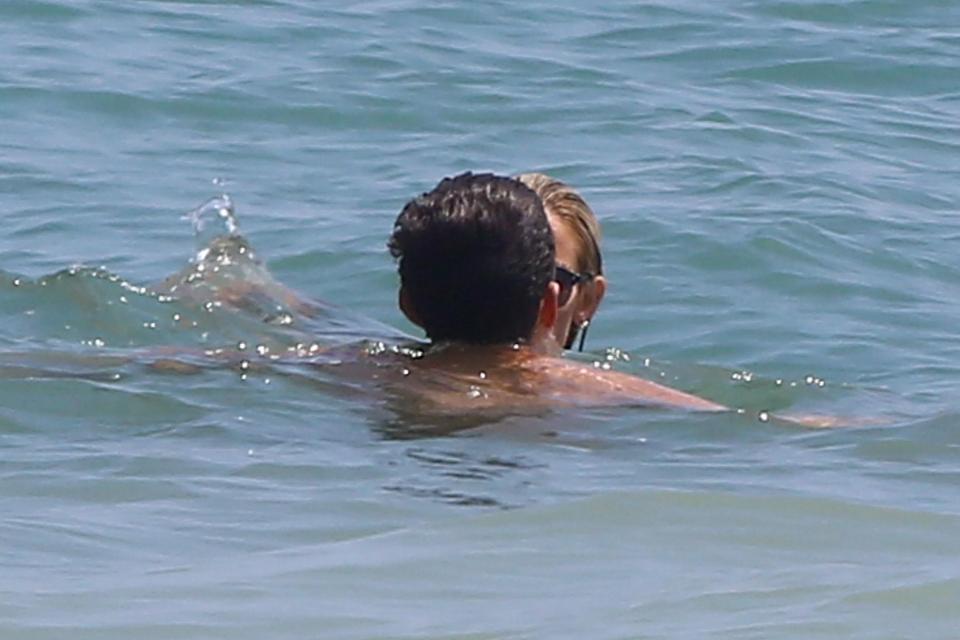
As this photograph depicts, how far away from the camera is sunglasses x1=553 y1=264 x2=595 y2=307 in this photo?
6.05 metres

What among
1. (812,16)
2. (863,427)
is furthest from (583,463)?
(812,16)

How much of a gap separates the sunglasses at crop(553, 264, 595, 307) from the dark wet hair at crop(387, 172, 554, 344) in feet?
0.37

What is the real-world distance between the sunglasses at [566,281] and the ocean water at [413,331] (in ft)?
1.43

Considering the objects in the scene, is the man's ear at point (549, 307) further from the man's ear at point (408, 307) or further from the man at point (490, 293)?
the man's ear at point (408, 307)

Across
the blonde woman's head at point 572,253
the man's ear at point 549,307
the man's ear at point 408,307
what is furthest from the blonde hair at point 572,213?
the man's ear at point 408,307

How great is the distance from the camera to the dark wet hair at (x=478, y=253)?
584cm

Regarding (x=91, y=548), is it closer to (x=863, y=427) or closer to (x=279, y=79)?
(x=863, y=427)

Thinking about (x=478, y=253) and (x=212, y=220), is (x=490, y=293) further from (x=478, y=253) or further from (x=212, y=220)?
(x=212, y=220)

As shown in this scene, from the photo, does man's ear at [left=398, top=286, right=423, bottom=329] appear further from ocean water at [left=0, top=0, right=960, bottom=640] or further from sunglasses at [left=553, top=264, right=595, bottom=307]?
sunglasses at [left=553, top=264, right=595, bottom=307]

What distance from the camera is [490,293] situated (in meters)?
5.88

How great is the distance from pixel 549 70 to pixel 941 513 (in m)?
7.72

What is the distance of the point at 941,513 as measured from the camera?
15.6 feet

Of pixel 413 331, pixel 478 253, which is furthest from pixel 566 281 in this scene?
pixel 413 331

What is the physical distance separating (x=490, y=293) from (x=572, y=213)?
0.40 metres
